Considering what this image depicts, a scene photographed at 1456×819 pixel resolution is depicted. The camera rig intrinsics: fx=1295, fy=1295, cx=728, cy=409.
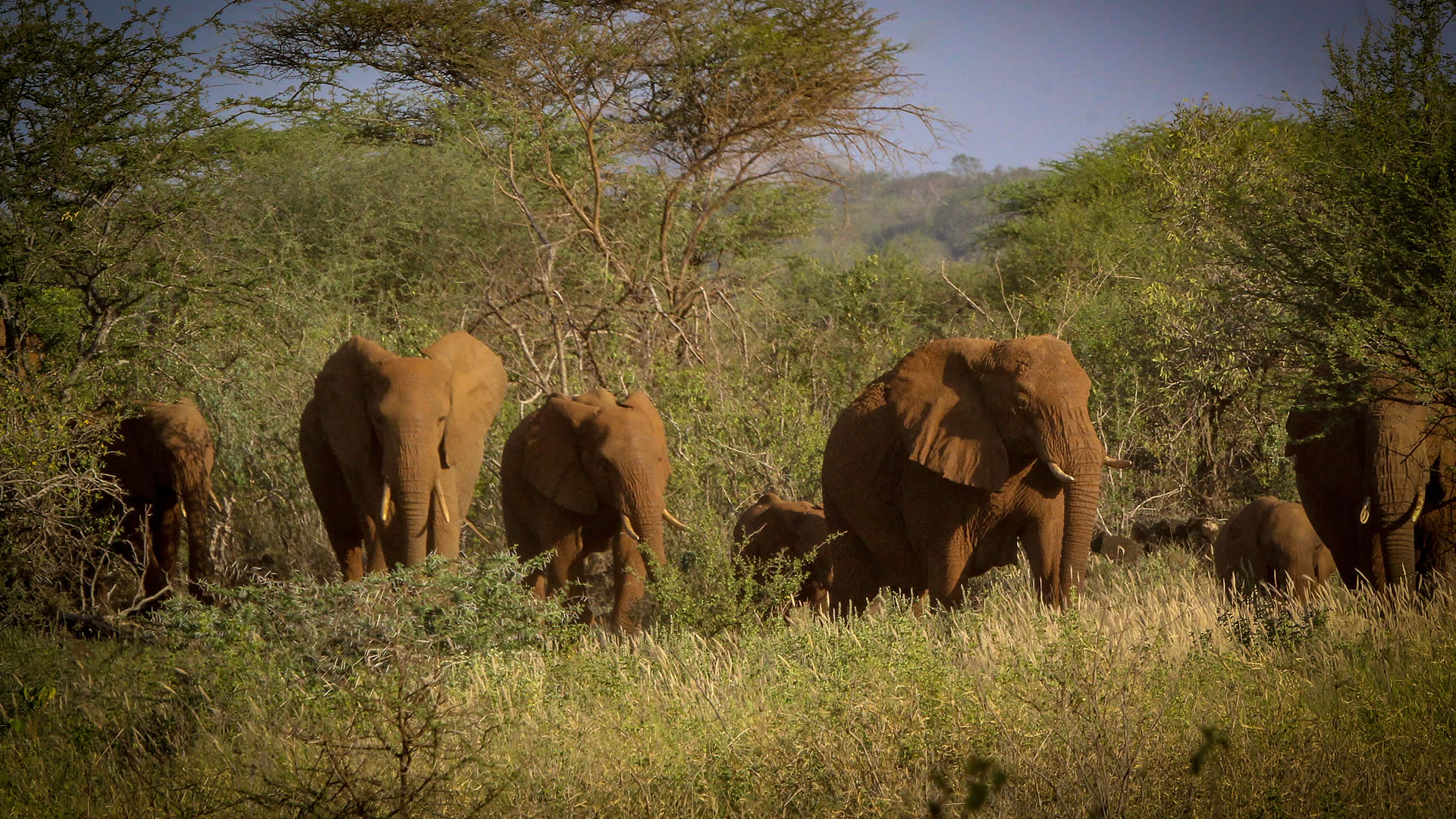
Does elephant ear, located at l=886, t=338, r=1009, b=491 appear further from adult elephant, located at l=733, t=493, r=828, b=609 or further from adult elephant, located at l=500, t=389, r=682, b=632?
adult elephant, located at l=500, t=389, r=682, b=632

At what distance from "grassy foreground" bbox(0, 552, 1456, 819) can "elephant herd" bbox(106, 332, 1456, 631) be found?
705mm

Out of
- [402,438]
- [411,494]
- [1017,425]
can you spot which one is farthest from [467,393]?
[1017,425]

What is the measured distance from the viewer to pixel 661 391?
1234cm

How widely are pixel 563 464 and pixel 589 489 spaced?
0.26 meters

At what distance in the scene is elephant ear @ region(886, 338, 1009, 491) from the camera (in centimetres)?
737

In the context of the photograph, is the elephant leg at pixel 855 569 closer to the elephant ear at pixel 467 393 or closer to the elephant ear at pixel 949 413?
the elephant ear at pixel 949 413

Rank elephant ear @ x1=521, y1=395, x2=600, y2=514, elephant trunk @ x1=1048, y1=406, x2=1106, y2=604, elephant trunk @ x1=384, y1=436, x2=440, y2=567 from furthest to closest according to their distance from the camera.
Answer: elephant ear @ x1=521, y1=395, x2=600, y2=514
elephant trunk @ x1=384, y1=436, x2=440, y2=567
elephant trunk @ x1=1048, y1=406, x2=1106, y2=604

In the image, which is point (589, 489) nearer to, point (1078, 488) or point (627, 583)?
point (627, 583)

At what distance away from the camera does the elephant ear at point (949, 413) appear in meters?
7.37

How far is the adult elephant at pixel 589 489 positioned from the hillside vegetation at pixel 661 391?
0.53 metres

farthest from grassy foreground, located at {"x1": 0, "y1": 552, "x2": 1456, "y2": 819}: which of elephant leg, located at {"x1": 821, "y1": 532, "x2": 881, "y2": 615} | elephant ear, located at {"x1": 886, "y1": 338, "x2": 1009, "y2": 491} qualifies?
elephant leg, located at {"x1": 821, "y1": 532, "x2": 881, "y2": 615}

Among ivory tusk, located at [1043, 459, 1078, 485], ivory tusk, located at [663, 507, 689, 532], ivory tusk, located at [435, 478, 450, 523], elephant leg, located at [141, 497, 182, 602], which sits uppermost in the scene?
ivory tusk, located at [1043, 459, 1078, 485]

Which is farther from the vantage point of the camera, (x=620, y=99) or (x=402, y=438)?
(x=620, y=99)

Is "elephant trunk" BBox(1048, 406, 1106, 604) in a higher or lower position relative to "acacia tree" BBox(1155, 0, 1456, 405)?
lower
